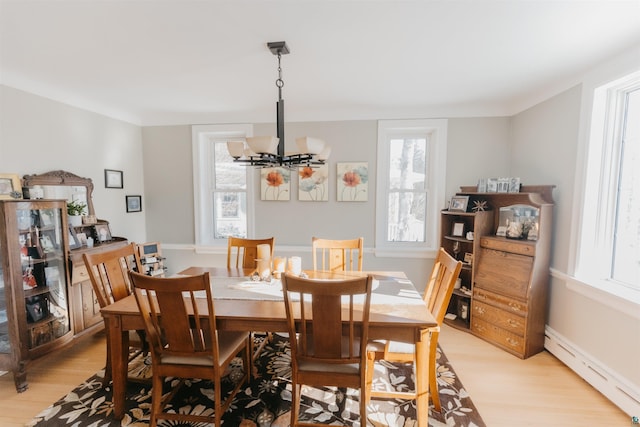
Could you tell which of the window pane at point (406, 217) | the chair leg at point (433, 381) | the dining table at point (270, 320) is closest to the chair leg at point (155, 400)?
the dining table at point (270, 320)

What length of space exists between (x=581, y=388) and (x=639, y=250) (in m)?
1.11

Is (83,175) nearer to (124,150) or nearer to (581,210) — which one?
(124,150)

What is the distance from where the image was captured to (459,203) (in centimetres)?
308

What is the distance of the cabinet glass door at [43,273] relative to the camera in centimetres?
218

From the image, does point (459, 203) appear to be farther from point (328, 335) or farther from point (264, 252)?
point (328, 335)

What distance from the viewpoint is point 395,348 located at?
182 centimetres

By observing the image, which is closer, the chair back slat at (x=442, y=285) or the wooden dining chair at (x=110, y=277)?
the chair back slat at (x=442, y=285)

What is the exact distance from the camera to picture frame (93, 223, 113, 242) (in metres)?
3.01

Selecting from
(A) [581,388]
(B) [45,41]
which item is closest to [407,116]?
(A) [581,388]

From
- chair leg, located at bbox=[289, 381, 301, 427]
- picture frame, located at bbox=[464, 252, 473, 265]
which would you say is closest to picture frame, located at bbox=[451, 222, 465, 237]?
picture frame, located at bbox=[464, 252, 473, 265]

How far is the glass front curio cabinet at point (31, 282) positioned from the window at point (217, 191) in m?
1.52

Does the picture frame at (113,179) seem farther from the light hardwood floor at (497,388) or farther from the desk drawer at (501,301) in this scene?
the desk drawer at (501,301)

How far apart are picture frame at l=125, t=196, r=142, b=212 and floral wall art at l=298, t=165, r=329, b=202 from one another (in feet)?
7.25

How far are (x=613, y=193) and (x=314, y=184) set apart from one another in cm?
274
